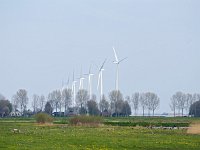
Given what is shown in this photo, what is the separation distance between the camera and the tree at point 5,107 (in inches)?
6004

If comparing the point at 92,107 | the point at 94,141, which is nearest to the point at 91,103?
the point at 92,107

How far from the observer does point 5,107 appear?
15262 centimetres

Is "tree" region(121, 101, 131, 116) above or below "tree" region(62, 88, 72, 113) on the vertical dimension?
below

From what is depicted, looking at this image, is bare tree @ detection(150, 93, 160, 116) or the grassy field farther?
bare tree @ detection(150, 93, 160, 116)

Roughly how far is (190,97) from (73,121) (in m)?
110

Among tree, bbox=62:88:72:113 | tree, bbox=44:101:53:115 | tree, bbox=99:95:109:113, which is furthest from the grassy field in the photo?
tree, bbox=44:101:53:115

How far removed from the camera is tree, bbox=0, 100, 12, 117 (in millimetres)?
152500

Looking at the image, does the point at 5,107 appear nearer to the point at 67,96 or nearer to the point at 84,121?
the point at 67,96

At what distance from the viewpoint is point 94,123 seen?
7588cm

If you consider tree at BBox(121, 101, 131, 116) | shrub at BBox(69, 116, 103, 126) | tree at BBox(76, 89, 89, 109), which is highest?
tree at BBox(76, 89, 89, 109)

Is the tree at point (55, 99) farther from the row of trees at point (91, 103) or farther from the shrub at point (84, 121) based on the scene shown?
the shrub at point (84, 121)

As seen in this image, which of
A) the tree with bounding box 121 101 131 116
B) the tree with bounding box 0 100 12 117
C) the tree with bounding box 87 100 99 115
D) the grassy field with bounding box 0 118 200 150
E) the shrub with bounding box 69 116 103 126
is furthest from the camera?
the tree with bounding box 121 101 131 116

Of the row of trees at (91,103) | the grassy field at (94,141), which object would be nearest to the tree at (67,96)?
the row of trees at (91,103)

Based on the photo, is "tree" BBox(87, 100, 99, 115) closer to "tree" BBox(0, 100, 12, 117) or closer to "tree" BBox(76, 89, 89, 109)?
"tree" BBox(76, 89, 89, 109)
